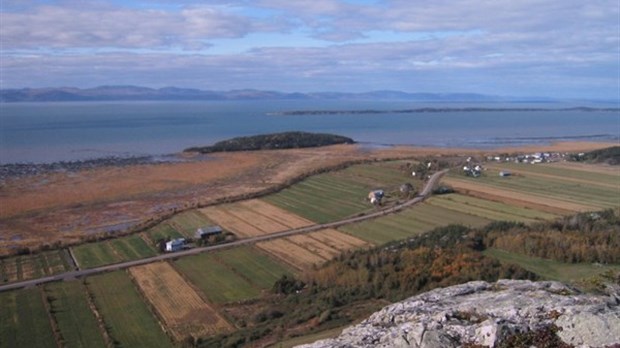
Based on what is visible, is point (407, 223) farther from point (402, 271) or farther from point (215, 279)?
point (215, 279)

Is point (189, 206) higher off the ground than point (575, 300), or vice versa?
point (575, 300)

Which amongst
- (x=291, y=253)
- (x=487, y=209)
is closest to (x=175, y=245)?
(x=291, y=253)

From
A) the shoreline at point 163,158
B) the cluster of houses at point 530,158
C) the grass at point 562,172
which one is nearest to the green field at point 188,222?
the shoreline at point 163,158

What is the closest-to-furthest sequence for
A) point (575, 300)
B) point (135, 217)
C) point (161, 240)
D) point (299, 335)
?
point (575, 300)
point (299, 335)
point (161, 240)
point (135, 217)

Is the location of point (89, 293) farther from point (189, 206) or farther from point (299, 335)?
point (189, 206)

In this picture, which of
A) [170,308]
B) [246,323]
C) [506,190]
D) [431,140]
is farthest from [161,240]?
[431,140]

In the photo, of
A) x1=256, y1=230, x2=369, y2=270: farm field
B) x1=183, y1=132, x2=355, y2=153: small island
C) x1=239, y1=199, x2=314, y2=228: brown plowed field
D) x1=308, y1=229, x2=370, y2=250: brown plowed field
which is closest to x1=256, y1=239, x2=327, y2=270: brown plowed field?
x1=256, y1=230, x2=369, y2=270: farm field

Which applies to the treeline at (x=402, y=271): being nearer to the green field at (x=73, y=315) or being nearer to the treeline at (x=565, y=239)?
the treeline at (x=565, y=239)
